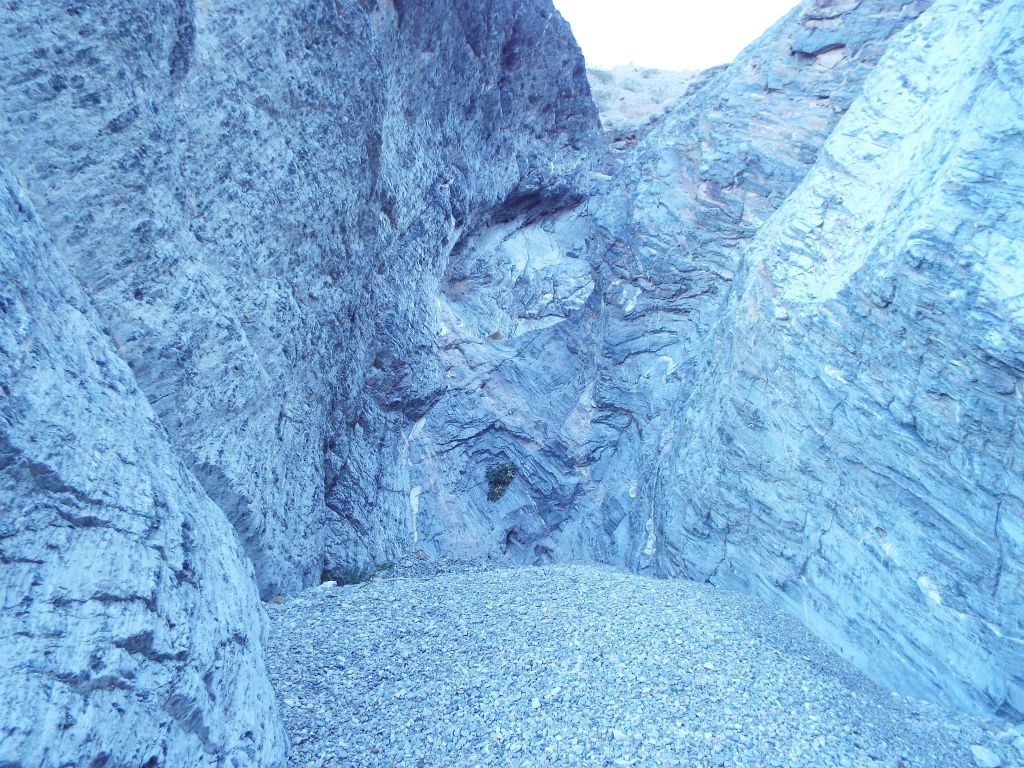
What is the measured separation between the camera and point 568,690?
15.7 feet

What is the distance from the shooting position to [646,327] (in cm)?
1482

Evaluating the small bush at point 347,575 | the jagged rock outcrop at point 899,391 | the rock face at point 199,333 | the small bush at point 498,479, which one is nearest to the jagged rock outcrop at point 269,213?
the rock face at point 199,333

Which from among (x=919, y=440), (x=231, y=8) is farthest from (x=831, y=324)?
(x=231, y=8)

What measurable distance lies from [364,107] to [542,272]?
25.6 ft

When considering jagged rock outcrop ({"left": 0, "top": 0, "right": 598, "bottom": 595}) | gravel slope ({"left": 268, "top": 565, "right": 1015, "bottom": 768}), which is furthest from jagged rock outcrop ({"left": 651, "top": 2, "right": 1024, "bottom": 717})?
jagged rock outcrop ({"left": 0, "top": 0, "right": 598, "bottom": 595})

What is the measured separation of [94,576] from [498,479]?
38.8ft

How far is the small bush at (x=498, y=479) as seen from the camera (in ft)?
47.6

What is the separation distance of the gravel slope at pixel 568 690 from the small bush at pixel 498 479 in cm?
752

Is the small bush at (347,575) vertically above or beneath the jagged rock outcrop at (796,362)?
beneath

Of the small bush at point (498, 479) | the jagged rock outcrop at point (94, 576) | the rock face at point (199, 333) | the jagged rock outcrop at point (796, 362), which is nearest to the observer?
the jagged rock outcrop at point (94, 576)

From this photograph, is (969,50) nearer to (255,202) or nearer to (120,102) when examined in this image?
(255,202)

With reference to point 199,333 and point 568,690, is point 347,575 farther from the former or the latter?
point 568,690

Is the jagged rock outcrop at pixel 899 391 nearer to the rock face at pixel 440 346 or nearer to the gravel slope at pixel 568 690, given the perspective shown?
the rock face at pixel 440 346

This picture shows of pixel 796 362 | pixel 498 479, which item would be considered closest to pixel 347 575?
pixel 498 479
